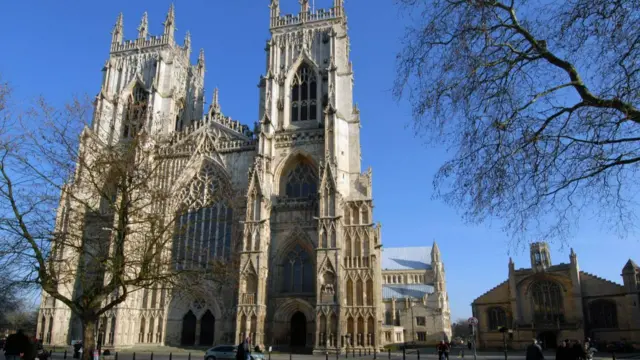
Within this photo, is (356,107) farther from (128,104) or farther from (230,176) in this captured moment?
(128,104)

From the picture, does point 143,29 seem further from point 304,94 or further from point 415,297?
point 415,297

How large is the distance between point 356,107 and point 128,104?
19.7 metres

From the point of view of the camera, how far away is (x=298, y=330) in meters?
34.6

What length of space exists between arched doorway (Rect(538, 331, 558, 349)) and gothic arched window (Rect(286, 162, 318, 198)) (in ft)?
89.2

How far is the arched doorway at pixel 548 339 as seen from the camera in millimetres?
47553

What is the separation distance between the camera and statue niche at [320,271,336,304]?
105 feet

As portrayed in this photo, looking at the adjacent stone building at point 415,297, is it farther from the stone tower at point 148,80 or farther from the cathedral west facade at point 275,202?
the stone tower at point 148,80

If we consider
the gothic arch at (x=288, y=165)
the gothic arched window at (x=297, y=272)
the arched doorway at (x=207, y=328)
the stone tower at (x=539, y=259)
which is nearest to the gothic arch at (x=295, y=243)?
the gothic arched window at (x=297, y=272)

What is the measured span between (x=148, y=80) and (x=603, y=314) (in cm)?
4581

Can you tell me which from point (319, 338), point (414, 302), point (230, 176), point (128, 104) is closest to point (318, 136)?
point (230, 176)

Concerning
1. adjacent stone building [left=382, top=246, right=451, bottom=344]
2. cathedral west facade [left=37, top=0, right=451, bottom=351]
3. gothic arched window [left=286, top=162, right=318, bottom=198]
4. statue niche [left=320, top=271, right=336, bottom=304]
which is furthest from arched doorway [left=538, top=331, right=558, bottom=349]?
gothic arched window [left=286, top=162, right=318, bottom=198]

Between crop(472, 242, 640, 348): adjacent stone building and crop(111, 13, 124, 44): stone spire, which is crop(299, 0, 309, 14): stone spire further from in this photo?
crop(472, 242, 640, 348): adjacent stone building

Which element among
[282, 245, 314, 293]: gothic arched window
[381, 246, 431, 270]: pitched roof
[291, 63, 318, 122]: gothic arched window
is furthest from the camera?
[381, 246, 431, 270]: pitched roof

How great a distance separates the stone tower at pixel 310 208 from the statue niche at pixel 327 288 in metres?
0.06
